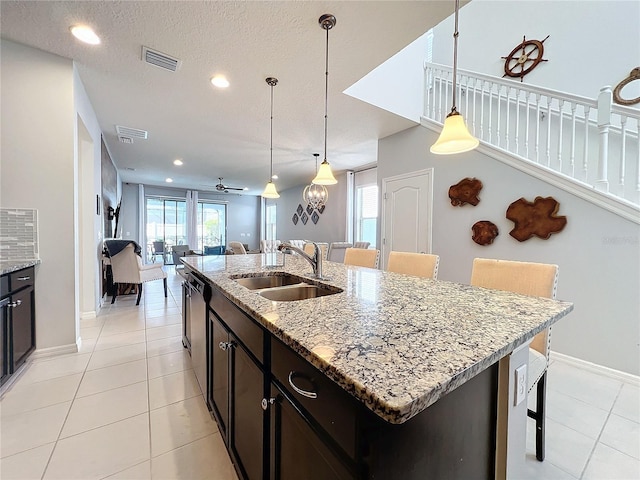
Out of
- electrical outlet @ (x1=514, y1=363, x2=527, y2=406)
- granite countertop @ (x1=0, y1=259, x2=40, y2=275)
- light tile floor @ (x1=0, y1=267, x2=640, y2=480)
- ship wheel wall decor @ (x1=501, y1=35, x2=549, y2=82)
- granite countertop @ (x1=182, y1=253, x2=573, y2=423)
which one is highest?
ship wheel wall decor @ (x1=501, y1=35, x2=549, y2=82)

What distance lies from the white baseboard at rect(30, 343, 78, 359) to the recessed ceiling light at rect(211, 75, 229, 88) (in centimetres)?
276

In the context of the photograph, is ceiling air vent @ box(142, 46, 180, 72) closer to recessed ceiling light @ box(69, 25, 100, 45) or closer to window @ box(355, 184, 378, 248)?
recessed ceiling light @ box(69, 25, 100, 45)

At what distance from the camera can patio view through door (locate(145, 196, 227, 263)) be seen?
912 cm

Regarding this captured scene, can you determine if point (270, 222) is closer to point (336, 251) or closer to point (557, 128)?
point (336, 251)

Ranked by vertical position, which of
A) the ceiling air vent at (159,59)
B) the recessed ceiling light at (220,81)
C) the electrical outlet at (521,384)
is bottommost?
the electrical outlet at (521,384)

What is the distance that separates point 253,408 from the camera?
988mm

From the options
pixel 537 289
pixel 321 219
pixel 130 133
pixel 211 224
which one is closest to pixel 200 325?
pixel 537 289

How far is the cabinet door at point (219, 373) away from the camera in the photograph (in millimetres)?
1278

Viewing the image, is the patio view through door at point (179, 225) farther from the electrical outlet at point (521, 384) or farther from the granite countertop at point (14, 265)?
the electrical outlet at point (521, 384)

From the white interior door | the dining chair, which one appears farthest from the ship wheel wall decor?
the dining chair

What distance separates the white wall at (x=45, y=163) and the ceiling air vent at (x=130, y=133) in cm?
163

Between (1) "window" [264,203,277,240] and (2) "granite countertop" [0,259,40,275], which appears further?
(1) "window" [264,203,277,240]

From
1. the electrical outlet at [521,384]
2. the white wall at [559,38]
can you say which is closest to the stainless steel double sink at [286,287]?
the electrical outlet at [521,384]

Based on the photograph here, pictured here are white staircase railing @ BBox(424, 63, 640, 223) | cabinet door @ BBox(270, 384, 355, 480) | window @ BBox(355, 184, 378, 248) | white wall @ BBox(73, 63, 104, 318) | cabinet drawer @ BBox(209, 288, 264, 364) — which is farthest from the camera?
window @ BBox(355, 184, 378, 248)
